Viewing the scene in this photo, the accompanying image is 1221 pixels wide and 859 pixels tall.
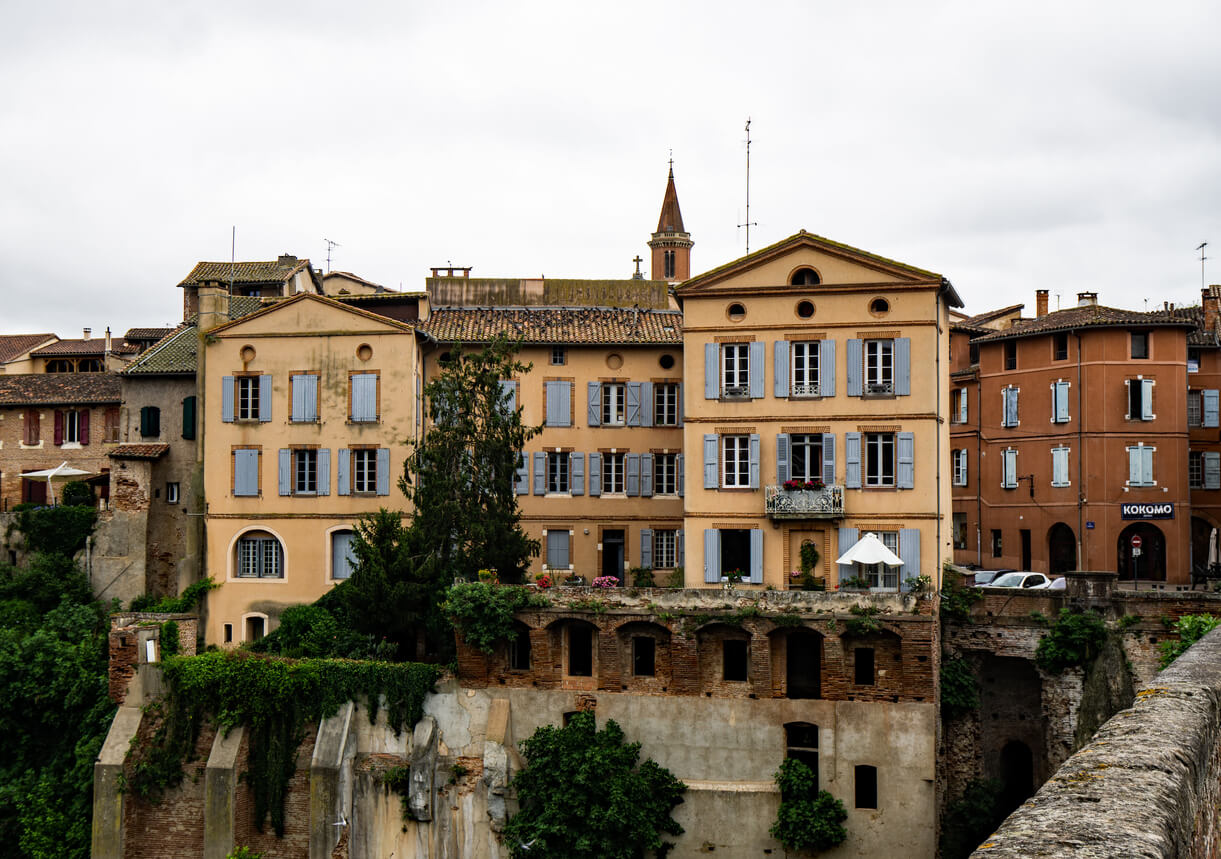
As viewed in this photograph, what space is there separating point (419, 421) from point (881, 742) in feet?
62.6

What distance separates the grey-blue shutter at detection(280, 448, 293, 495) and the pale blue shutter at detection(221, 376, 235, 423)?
2610mm

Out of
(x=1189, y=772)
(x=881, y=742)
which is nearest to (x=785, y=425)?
(x=881, y=742)

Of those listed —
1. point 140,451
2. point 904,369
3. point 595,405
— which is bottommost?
point 140,451

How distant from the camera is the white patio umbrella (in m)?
44.8

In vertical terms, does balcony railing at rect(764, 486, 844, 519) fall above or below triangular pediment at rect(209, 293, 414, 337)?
below

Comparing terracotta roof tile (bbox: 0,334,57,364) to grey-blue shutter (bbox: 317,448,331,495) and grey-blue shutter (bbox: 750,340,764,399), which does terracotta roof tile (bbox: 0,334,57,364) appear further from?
grey-blue shutter (bbox: 750,340,764,399)

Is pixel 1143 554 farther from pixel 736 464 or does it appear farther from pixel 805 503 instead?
pixel 736 464

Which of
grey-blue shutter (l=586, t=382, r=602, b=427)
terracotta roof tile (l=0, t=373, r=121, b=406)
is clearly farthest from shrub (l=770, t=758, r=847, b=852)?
terracotta roof tile (l=0, t=373, r=121, b=406)

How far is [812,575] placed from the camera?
34531mm

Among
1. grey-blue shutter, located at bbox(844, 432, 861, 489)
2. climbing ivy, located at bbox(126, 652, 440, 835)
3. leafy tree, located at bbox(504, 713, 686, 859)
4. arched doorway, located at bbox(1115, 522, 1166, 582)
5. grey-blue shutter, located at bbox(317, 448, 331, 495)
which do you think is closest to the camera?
leafy tree, located at bbox(504, 713, 686, 859)

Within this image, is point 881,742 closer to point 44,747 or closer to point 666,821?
point 666,821

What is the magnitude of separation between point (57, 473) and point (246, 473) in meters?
10.2

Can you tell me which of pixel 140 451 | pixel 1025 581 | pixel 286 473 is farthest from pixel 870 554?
pixel 140 451

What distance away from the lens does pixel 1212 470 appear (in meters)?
46.2
